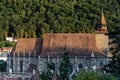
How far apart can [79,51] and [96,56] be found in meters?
2.25

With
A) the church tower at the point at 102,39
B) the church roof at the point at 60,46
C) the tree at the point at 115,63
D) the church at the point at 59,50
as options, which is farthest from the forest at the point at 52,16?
the tree at the point at 115,63

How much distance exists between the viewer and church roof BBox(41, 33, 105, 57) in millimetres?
59906

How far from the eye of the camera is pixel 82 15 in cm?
11619

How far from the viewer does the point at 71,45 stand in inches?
2393

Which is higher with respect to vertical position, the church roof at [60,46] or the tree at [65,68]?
the tree at [65,68]

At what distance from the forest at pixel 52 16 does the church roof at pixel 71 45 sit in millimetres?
42274

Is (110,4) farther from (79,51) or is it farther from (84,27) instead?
(79,51)

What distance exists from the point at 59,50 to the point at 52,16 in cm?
5548

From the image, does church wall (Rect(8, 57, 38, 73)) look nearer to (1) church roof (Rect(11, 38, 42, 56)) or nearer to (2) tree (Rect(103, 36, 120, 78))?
(1) church roof (Rect(11, 38, 42, 56))

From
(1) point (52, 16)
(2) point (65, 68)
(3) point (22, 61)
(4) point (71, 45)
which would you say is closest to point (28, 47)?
(3) point (22, 61)

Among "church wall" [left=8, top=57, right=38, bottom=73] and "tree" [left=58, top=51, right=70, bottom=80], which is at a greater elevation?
"tree" [left=58, top=51, right=70, bottom=80]

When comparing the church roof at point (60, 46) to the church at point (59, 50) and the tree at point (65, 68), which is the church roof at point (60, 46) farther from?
the tree at point (65, 68)

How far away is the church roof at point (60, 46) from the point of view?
6003 cm

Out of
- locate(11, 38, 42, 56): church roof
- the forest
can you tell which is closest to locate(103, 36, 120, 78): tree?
locate(11, 38, 42, 56): church roof
